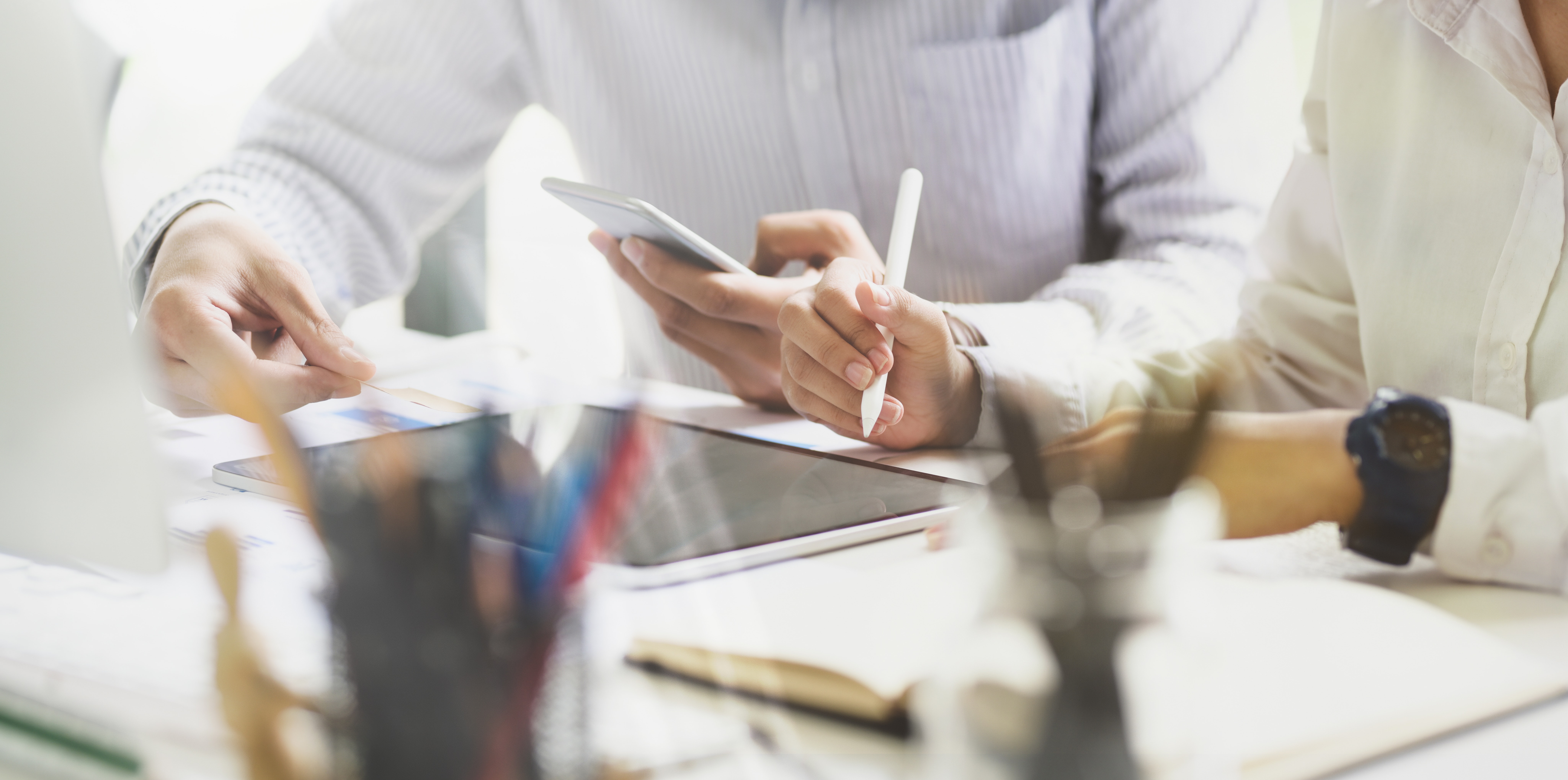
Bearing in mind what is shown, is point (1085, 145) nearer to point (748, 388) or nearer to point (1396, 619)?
point (748, 388)

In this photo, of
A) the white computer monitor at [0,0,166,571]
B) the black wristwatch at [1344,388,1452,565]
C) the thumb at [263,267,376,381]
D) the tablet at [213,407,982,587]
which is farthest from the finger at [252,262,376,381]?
the black wristwatch at [1344,388,1452,565]

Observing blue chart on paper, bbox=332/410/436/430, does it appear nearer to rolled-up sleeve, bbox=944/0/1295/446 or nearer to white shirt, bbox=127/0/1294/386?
white shirt, bbox=127/0/1294/386

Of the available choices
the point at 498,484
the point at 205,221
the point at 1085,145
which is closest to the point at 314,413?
the point at 205,221

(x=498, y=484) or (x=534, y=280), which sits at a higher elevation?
(x=498, y=484)

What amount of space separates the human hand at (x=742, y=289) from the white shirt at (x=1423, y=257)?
135 mm

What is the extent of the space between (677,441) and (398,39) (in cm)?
60

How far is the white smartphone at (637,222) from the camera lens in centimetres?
43

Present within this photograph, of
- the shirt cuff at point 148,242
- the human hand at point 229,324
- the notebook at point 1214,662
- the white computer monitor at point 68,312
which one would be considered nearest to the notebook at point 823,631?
the notebook at point 1214,662

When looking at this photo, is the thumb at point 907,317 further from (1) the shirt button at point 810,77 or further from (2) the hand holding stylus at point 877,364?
Result: (1) the shirt button at point 810,77

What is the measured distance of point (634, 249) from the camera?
49 centimetres

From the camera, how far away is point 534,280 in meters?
0.92

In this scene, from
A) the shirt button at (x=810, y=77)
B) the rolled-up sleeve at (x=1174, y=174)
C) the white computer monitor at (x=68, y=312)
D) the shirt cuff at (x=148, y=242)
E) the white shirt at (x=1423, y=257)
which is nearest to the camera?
the white computer monitor at (x=68, y=312)

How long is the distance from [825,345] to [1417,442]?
0.23 meters

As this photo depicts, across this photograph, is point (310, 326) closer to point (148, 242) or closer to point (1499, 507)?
point (148, 242)
